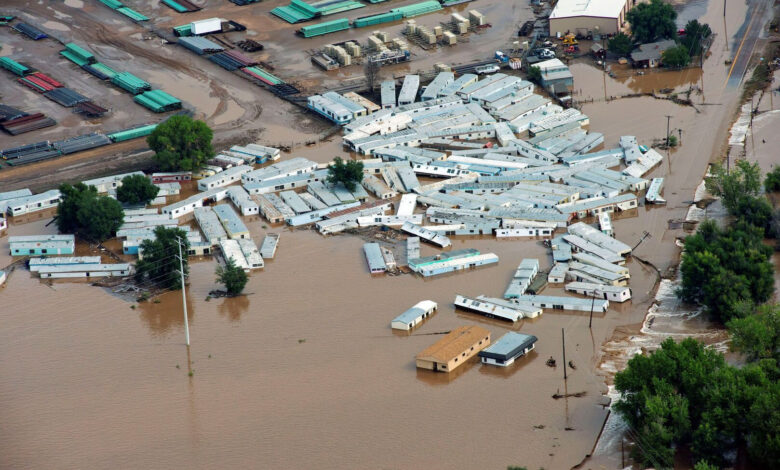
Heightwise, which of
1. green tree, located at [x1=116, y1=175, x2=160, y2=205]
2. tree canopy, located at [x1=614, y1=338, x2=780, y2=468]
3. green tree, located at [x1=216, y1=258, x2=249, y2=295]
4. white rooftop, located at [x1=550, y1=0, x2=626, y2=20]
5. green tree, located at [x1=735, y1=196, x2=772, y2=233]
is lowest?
tree canopy, located at [x1=614, y1=338, x2=780, y2=468]

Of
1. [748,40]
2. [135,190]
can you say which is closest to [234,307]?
[135,190]

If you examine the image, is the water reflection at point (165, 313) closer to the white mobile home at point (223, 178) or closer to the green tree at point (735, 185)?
the white mobile home at point (223, 178)

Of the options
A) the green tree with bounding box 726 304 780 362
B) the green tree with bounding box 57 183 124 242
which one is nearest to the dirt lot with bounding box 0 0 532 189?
the green tree with bounding box 57 183 124 242

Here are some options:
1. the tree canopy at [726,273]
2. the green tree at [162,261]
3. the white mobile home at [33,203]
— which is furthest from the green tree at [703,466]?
the white mobile home at [33,203]

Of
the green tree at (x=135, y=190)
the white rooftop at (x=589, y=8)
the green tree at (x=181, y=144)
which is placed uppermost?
the white rooftop at (x=589, y=8)

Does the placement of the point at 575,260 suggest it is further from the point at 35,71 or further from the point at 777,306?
the point at 35,71

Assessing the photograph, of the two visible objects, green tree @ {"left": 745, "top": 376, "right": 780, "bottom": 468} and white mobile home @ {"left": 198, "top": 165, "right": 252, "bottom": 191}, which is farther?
white mobile home @ {"left": 198, "top": 165, "right": 252, "bottom": 191}

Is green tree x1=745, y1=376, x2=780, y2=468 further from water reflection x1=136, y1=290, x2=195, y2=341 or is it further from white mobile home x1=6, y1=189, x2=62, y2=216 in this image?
white mobile home x1=6, y1=189, x2=62, y2=216

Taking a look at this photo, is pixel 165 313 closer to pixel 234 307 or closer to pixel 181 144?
pixel 234 307
